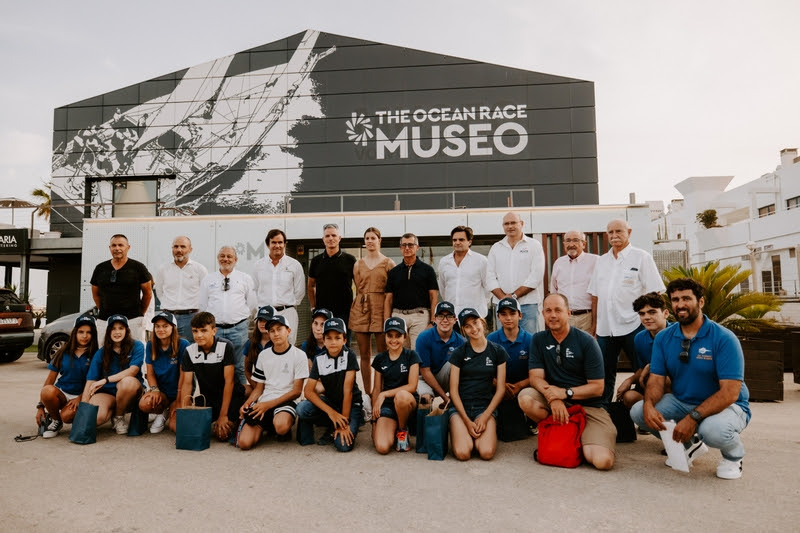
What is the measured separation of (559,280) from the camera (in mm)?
5461

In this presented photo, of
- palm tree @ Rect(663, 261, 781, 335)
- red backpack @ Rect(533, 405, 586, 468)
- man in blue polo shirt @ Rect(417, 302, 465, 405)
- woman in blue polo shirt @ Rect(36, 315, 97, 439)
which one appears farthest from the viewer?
palm tree @ Rect(663, 261, 781, 335)

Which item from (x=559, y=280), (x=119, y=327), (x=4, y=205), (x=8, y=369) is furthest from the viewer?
(x=4, y=205)

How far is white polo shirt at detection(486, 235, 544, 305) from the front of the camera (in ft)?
17.6

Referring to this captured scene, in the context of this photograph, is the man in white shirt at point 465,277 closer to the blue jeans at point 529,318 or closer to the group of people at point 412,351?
the group of people at point 412,351

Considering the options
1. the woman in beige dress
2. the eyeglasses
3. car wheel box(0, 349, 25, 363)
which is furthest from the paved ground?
car wheel box(0, 349, 25, 363)

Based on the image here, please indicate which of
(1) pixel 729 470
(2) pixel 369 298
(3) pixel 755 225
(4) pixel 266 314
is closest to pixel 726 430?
(1) pixel 729 470

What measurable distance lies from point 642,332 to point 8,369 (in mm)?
11919

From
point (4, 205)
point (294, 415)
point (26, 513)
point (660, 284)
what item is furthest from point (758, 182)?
point (4, 205)

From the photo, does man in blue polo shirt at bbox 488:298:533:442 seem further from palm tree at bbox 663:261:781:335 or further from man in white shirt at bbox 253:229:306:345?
palm tree at bbox 663:261:781:335

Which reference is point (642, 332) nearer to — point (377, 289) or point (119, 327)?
point (377, 289)

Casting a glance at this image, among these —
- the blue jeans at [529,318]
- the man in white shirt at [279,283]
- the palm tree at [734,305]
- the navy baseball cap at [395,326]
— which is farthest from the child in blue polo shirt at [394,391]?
the palm tree at [734,305]

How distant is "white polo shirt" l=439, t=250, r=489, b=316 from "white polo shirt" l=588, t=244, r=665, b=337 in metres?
1.27

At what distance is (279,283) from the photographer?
5.83 meters

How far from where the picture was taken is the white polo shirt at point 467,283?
549 centimetres
